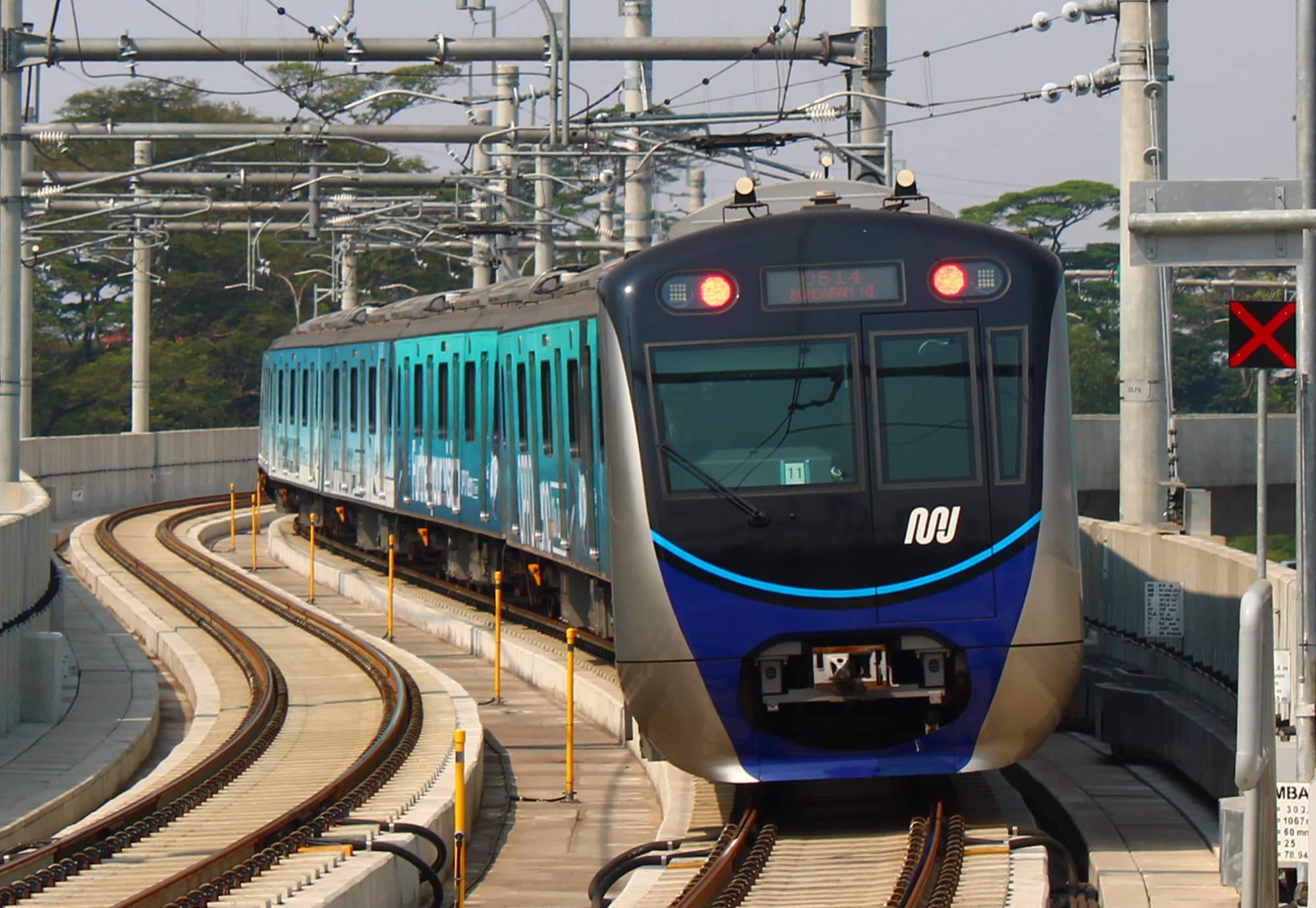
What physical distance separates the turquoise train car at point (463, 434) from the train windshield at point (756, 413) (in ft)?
6.78

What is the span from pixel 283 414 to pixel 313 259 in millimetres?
38112

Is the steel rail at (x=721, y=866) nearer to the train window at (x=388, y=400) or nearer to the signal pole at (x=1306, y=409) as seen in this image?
the signal pole at (x=1306, y=409)

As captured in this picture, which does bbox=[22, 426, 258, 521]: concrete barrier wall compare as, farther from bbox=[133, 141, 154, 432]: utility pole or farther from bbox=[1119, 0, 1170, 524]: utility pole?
bbox=[1119, 0, 1170, 524]: utility pole

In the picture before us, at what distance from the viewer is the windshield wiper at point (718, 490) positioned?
35.1 feet

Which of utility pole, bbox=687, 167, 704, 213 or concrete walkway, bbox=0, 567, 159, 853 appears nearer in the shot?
concrete walkway, bbox=0, 567, 159, 853

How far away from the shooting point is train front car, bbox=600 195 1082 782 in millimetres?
10680

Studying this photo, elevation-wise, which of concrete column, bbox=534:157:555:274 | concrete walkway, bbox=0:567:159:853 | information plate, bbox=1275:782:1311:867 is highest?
concrete column, bbox=534:157:555:274

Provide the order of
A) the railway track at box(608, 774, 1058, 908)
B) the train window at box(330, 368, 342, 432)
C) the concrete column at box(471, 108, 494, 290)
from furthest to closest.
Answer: the concrete column at box(471, 108, 494, 290), the train window at box(330, 368, 342, 432), the railway track at box(608, 774, 1058, 908)

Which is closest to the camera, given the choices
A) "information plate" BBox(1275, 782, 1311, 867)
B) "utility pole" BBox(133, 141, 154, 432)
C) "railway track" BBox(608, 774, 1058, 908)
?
"information plate" BBox(1275, 782, 1311, 867)

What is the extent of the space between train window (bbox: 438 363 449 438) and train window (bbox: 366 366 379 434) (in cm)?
353

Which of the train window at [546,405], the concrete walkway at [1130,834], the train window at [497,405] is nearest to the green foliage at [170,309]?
the train window at [497,405]

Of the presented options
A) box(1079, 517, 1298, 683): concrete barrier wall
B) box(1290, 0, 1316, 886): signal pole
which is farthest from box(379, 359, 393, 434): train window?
box(1290, 0, 1316, 886): signal pole

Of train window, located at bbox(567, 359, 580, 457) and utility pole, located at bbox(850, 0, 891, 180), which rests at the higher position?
utility pole, located at bbox(850, 0, 891, 180)

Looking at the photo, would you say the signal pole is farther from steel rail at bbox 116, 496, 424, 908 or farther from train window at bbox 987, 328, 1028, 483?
steel rail at bbox 116, 496, 424, 908
